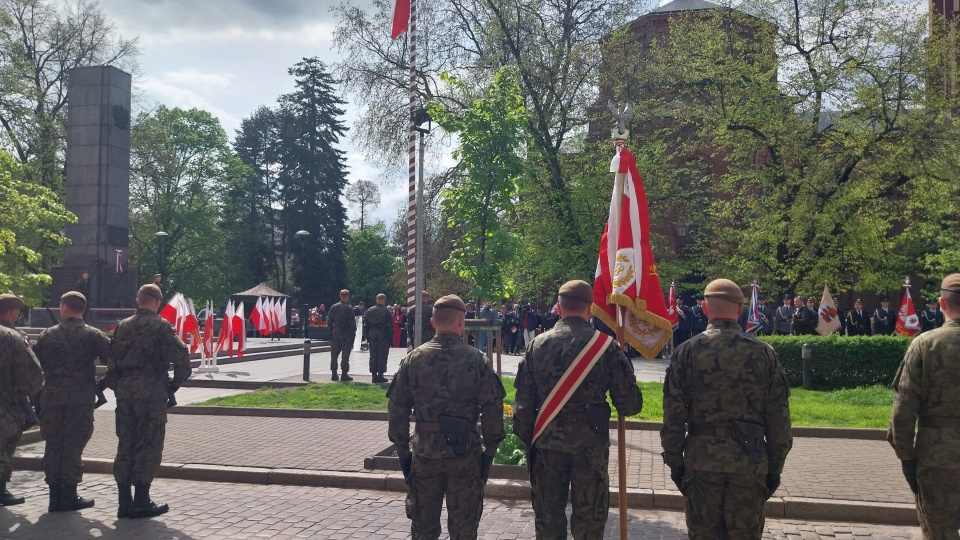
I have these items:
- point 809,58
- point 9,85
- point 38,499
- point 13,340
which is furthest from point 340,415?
point 9,85

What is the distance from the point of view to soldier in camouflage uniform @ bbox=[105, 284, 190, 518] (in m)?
6.90

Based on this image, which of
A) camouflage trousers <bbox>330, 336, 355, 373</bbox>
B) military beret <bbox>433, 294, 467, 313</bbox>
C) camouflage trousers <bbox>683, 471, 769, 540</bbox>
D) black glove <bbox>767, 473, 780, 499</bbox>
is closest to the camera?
camouflage trousers <bbox>683, 471, 769, 540</bbox>

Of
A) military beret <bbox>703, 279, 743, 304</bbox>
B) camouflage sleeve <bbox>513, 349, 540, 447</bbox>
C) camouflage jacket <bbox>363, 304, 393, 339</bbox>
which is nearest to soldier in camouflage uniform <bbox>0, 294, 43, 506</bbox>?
camouflage sleeve <bbox>513, 349, 540, 447</bbox>

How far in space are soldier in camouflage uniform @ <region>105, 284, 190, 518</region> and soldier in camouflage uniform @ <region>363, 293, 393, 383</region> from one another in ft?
30.0

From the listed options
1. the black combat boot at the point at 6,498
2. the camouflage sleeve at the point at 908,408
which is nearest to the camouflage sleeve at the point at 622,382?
the camouflage sleeve at the point at 908,408

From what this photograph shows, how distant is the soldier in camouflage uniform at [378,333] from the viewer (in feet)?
54.1

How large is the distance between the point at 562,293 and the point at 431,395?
1.14m

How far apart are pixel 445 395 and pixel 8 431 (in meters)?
4.70

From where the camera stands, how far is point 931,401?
4.75 m

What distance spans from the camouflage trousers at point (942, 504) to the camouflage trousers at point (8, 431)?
7595mm

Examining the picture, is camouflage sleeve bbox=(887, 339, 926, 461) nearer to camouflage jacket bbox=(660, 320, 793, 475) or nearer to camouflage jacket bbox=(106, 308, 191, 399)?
camouflage jacket bbox=(660, 320, 793, 475)

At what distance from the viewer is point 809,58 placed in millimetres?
28188

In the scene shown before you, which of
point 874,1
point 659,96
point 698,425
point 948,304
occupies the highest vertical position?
point 874,1

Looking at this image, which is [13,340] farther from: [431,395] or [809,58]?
[809,58]
